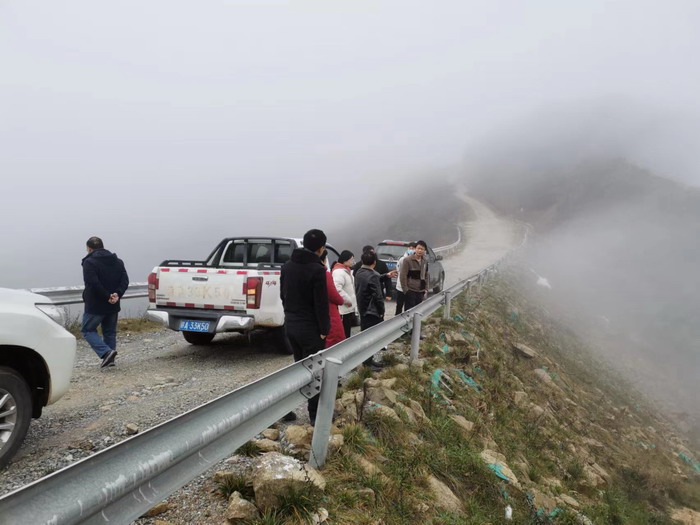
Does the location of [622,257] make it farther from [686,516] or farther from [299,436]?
[299,436]

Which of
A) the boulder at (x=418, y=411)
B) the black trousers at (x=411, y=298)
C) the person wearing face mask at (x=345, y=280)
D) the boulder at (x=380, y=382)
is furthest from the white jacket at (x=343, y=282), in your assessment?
the black trousers at (x=411, y=298)

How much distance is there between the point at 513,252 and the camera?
3288 cm

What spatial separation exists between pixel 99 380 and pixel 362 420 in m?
4.07

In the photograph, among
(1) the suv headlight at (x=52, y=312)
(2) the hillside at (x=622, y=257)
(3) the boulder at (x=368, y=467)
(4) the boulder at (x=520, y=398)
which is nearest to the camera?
(3) the boulder at (x=368, y=467)

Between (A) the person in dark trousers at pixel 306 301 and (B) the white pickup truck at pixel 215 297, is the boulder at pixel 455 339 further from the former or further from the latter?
(A) the person in dark trousers at pixel 306 301

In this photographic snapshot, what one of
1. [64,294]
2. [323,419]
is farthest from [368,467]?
[64,294]

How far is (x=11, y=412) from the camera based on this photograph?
3297 mm

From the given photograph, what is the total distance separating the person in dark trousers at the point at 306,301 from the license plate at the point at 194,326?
2833mm

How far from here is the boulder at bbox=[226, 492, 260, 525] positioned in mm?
2428

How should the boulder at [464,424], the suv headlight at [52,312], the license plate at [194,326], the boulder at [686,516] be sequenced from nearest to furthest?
1. the suv headlight at [52,312]
2. the boulder at [464,424]
3. the boulder at [686,516]
4. the license plate at [194,326]

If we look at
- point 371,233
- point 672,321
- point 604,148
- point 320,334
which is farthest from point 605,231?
point 320,334

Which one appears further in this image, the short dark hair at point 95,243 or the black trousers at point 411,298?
the black trousers at point 411,298

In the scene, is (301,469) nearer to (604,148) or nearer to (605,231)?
(605,231)

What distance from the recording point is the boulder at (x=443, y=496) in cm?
329
